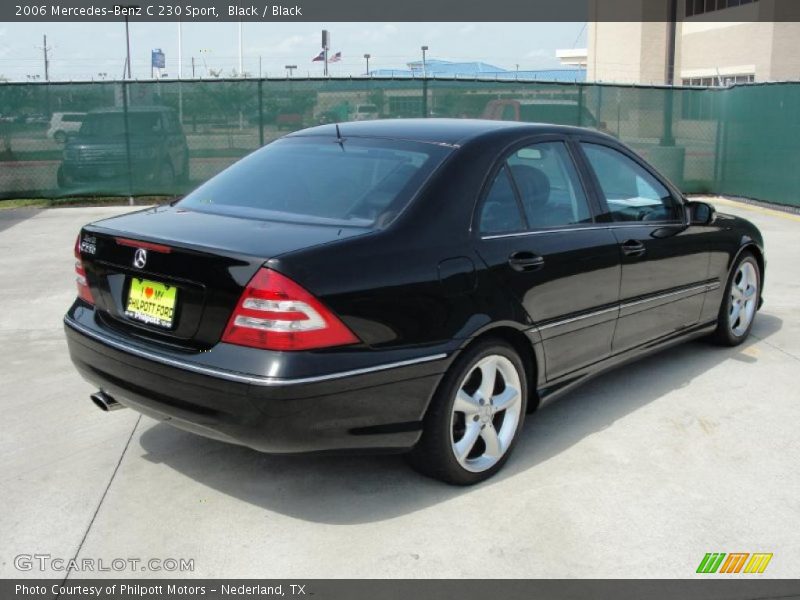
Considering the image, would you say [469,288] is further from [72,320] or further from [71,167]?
[71,167]

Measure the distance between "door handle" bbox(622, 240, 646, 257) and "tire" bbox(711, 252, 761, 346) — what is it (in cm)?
132

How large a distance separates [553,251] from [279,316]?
159cm

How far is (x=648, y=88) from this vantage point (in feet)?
51.0

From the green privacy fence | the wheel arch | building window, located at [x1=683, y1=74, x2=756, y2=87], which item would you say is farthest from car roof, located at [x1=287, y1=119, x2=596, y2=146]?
building window, located at [x1=683, y1=74, x2=756, y2=87]

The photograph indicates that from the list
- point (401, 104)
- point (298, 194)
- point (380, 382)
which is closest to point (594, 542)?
point (380, 382)

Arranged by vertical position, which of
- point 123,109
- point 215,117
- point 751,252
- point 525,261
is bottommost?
point 751,252

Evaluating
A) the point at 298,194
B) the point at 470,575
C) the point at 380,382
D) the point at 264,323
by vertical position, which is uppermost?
the point at 298,194

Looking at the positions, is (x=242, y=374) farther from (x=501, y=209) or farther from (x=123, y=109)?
(x=123, y=109)

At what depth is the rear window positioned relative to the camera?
3.84m

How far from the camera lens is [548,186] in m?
4.46

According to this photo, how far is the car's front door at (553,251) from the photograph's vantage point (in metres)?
4.04

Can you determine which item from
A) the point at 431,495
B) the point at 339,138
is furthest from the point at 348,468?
the point at 339,138

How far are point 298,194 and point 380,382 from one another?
1.11 meters
